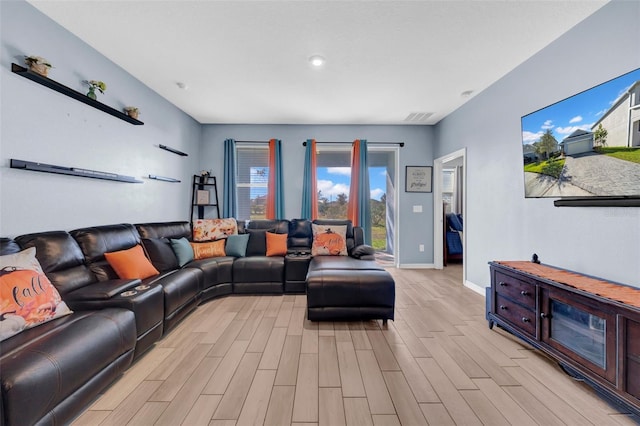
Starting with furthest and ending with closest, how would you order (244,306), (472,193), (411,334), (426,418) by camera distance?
(472,193)
(244,306)
(411,334)
(426,418)

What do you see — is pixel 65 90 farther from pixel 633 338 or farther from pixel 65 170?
pixel 633 338

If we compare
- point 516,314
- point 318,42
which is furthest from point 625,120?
point 318,42

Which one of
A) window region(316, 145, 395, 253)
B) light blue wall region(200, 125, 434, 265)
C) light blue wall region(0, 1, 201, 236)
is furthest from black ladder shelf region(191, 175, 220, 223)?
window region(316, 145, 395, 253)

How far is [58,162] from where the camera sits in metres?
2.16

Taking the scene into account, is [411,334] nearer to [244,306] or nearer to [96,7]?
[244,306]

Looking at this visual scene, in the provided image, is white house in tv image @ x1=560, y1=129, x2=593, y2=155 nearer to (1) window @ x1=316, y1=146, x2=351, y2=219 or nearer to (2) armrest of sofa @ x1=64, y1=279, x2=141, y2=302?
(1) window @ x1=316, y1=146, x2=351, y2=219

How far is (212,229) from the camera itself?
12.5 feet

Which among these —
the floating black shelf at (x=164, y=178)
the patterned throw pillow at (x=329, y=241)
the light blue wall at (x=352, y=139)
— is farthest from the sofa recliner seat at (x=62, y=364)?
the light blue wall at (x=352, y=139)

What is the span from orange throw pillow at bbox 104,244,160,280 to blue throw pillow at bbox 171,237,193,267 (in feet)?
1.89

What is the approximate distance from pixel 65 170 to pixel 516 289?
4.03 m

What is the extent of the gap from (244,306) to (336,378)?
167 centimetres

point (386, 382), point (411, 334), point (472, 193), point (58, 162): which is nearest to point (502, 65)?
point (472, 193)

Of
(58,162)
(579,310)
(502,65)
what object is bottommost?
(579,310)

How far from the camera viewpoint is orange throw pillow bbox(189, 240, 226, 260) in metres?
3.43
